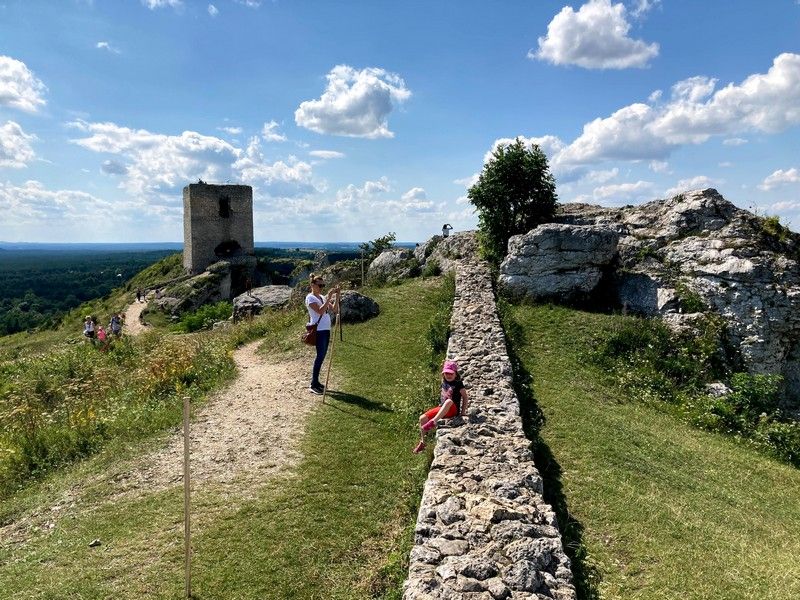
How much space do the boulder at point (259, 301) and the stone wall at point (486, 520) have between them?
1789 centimetres

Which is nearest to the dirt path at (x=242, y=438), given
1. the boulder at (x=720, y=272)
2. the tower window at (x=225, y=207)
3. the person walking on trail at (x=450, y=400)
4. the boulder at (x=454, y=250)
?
the person walking on trail at (x=450, y=400)

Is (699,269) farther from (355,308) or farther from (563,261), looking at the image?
(355,308)

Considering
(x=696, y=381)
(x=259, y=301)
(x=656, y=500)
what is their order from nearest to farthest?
(x=656, y=500)
(x=696, y=381)
(x=259, y=301)

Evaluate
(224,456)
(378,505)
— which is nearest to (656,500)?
(378,505)

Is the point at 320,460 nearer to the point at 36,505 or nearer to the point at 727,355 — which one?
the point at 36,505

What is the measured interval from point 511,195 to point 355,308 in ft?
26.7

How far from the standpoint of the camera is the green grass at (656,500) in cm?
627

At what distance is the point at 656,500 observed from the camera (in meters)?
8.05

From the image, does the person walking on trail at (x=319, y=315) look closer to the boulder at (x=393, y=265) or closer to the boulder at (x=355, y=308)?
the boulder at (x=355, y=308)

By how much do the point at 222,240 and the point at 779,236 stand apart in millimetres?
39346

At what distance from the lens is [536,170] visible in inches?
805

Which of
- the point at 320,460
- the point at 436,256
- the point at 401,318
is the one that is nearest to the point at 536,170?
the point at 436,256

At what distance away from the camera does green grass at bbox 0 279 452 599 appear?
6.00m

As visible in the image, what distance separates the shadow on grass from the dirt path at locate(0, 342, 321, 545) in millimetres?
4298
